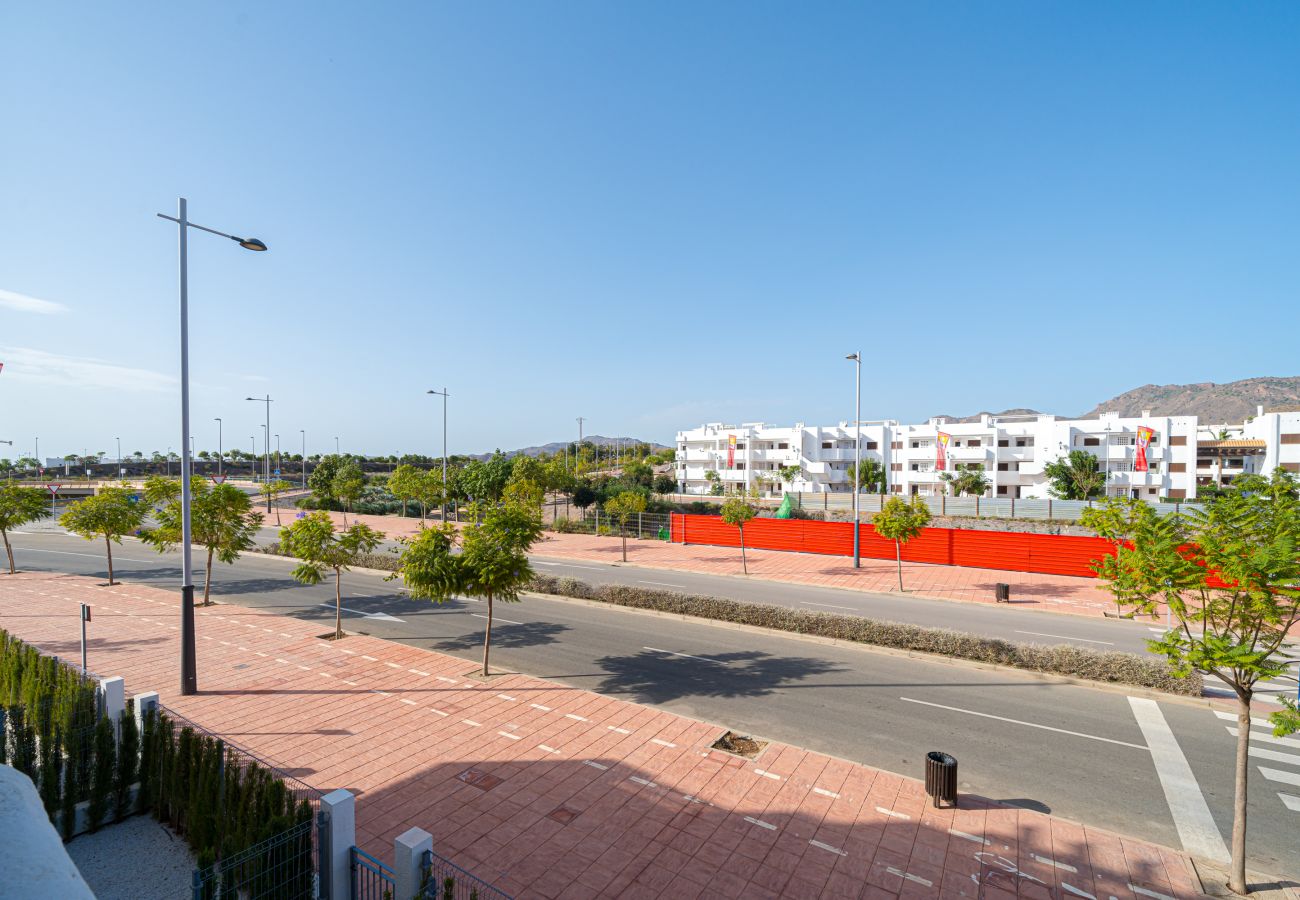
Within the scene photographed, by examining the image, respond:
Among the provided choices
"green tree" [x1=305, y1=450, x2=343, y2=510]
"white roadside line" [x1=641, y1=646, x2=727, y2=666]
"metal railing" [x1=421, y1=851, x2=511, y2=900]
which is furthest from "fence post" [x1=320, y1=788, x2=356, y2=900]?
"green tree" [x1=305, y1=450, x2=343, y2=510]

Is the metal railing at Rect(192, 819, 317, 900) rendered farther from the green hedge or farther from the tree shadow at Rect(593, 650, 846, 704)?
the green hedge

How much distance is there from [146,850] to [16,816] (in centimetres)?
559

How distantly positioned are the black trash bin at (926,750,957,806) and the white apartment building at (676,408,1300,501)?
60676 mm

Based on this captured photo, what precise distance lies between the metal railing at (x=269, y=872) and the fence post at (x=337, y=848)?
0.91 feet

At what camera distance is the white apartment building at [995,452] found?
203 feet

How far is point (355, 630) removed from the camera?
55.4 ft

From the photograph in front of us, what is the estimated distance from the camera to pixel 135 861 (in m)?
7.08

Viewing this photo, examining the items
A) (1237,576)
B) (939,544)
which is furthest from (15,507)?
(939,544)

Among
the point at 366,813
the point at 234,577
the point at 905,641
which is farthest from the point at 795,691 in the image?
the point at 234,577

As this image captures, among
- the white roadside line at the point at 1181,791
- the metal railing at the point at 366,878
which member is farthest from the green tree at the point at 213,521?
the white roadside line at the point at 1181,791

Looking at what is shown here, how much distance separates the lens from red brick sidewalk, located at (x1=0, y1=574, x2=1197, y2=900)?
6.75 meters

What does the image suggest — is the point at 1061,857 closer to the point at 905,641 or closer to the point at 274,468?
the point at 905,641

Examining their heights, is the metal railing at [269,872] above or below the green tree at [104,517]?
below

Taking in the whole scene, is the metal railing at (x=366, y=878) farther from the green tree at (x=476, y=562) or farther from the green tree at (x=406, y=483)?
the green tree at (x=406, y=483)
